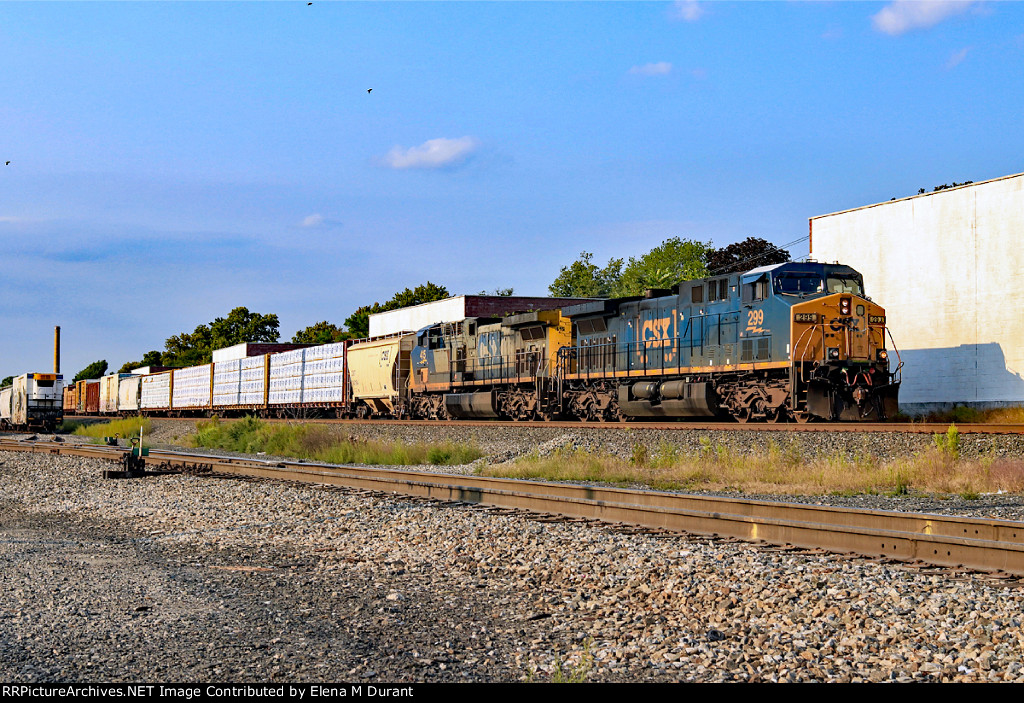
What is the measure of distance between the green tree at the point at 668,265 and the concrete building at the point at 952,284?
44.3m

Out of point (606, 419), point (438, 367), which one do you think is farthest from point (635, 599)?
point (438, 367)

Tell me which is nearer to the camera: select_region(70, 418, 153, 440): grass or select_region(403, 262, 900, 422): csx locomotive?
select_region(403, 262, 900, 422): csx locomotive

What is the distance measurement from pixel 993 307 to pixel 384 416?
19815 millimetres

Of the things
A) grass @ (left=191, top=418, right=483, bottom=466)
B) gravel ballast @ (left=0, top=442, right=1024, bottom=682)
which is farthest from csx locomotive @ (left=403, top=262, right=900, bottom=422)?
gravel ballast @ (left=0, top=442, right=1024, bottom=682)

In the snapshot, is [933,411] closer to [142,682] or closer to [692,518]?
[692,518]

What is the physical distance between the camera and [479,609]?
6438mm

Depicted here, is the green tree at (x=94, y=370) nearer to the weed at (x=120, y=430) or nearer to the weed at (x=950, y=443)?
the weed at (x=120, y=430)

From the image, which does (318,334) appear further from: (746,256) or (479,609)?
(479,609)

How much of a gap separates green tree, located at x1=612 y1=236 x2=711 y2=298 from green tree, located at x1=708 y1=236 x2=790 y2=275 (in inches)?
316

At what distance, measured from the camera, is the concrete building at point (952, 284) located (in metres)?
26.3

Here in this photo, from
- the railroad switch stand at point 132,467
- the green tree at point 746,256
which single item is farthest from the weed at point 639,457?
the green tree at point 746,256

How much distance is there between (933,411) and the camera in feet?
91.9

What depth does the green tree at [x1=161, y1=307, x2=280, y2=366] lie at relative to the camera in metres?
92.9

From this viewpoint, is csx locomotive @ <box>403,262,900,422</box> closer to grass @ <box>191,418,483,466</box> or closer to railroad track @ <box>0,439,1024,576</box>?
grass @ <box>191,418,483,466</box>
